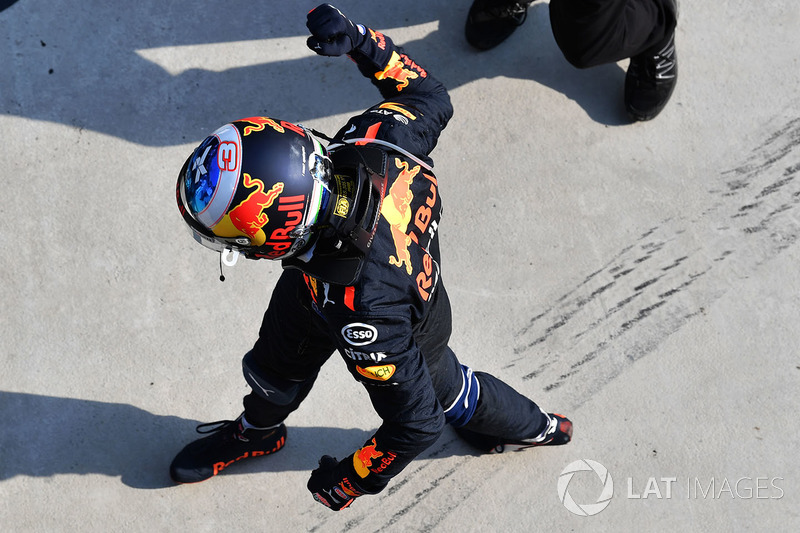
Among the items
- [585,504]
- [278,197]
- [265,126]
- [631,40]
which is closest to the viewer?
[278,197]

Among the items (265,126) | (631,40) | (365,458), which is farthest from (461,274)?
(265,126)

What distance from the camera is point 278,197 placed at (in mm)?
2078

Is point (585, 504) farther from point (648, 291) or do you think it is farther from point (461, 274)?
point (461, 274)

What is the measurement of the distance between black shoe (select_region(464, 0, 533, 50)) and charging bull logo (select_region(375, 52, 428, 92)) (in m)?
1.44

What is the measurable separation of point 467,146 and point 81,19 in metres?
2.17

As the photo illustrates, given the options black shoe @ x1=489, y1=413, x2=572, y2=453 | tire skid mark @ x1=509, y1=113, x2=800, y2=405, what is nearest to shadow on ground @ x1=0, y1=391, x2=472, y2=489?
black shoe @ x1=489, y1=413, x2=572, y2=453

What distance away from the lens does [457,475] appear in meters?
3.39

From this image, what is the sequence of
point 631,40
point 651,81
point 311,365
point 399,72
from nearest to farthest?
point 399,72
point 311,365
point 631,40
point 651,81

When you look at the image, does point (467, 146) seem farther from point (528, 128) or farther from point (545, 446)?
point (545, 446)

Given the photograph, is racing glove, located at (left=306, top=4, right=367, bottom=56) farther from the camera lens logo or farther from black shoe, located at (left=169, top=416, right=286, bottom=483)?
the camera lens logo

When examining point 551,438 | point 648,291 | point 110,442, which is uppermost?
point 648,291

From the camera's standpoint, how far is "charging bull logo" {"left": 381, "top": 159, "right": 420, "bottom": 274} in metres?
2.25

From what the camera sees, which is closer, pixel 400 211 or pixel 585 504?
pixel 400 211

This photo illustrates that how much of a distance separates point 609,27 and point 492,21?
31.0 inches
